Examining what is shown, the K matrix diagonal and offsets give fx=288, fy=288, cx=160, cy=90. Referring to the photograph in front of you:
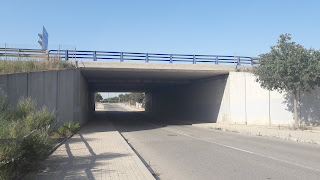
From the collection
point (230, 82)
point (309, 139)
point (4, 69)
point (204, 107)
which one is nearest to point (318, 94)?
point (230, 82)

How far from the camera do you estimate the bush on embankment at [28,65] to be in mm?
17172

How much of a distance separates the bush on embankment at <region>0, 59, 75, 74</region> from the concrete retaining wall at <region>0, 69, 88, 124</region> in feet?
2.54

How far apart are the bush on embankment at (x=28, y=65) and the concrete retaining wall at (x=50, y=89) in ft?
2.54

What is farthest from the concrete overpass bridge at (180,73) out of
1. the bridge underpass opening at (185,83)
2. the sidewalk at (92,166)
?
the sidewalk at (92,166)

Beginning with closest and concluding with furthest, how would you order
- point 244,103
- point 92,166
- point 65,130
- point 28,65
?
point 92,166 → point 65,130 → point 28,65 → point 244,103

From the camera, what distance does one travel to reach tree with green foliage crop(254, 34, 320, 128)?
18.8 meters

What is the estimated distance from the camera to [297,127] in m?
20.1

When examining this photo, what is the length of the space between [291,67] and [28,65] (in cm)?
1702

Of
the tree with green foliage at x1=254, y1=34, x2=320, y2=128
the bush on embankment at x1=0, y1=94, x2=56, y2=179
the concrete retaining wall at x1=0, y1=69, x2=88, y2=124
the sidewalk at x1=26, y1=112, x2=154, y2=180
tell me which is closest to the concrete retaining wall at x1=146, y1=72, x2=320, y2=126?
the tree with green foliage at x1=254, y1=34, x2=320, y2=128

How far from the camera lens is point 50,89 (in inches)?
708

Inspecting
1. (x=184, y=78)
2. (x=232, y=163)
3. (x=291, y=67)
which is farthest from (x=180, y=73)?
(x=232, y=163)

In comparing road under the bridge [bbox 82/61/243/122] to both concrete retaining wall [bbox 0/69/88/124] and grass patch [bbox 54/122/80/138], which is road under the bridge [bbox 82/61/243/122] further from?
grass patch [bbox 54/122/80/138]

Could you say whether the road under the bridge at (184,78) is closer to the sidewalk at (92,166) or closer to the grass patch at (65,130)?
the grass patch at (65,130)

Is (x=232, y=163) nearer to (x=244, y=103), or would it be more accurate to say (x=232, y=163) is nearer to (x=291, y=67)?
(x=291, y=67)
